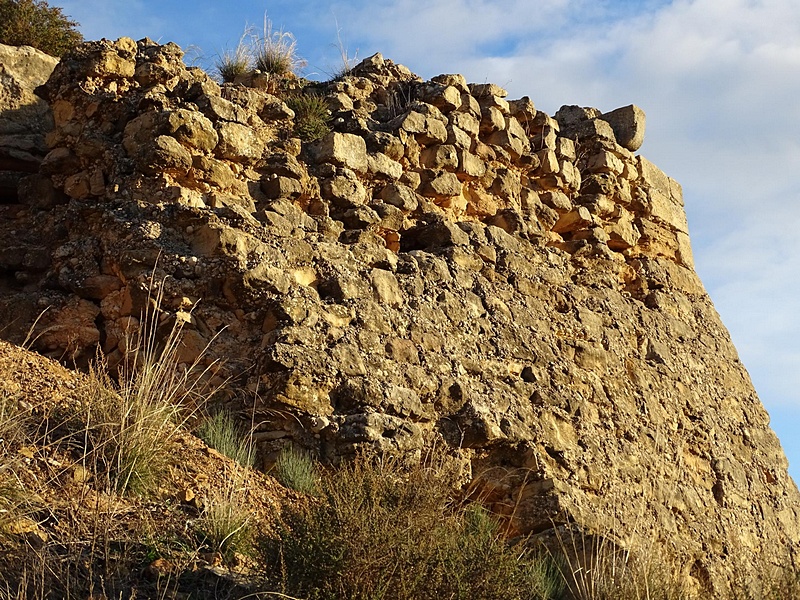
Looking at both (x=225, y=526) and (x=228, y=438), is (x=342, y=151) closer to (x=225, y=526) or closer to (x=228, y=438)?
(x=228, y=438)

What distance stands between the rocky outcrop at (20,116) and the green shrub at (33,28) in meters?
1.09

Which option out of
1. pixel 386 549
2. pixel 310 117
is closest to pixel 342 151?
pixel 310 117

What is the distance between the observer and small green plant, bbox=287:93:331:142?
7285 millimetres

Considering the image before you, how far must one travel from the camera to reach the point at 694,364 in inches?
332

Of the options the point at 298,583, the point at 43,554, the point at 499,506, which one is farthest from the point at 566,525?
the point at 43,554

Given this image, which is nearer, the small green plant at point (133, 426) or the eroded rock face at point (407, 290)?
the small green plant at point (133, 426)

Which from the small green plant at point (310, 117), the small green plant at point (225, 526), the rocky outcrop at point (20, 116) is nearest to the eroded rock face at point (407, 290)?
the small green plant at point (310, 117)

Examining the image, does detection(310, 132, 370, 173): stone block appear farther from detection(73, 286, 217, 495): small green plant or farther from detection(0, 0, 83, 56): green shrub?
detection(0, 0, 83, 56): green shrub

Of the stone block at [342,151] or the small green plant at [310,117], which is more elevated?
the small green plant at [310,117]

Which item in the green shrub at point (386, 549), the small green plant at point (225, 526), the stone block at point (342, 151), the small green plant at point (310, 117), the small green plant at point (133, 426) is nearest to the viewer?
the green shrub at point (386, 549)

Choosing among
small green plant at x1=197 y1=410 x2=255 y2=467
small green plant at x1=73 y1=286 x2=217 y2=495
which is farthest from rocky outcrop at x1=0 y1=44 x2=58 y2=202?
small green plant at x1=197 y1=410 x2=255 y2=467

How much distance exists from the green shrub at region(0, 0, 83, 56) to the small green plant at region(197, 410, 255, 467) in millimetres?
5015

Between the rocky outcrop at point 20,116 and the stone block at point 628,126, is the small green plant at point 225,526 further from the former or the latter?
the stone block at point 628,126

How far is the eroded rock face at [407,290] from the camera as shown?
595 cm
